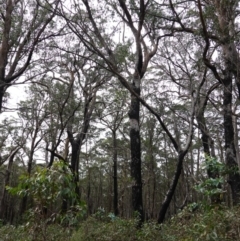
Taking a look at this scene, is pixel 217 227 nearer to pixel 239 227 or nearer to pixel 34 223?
pixel 239 227

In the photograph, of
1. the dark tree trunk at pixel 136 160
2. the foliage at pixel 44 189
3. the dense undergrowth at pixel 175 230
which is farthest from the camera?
the dark tree trunk at pixel 136 160

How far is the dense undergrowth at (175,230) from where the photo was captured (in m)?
3.19

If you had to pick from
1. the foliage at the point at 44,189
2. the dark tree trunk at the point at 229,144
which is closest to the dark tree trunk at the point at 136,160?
the dark tree trunk at the point at 229,144

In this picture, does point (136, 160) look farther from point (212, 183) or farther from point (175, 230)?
point (175, 230)

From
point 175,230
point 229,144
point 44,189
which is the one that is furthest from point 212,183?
point 229,144

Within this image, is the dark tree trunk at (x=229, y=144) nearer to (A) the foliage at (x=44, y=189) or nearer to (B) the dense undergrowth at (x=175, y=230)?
(B) the dense undergrowth at (x=175, y=230)

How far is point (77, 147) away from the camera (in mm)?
13258

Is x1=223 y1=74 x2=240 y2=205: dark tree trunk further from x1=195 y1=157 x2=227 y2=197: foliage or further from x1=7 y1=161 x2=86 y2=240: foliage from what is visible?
x1=7 y1=161 x2=86 y2=240: foliage

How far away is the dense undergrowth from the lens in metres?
3.19

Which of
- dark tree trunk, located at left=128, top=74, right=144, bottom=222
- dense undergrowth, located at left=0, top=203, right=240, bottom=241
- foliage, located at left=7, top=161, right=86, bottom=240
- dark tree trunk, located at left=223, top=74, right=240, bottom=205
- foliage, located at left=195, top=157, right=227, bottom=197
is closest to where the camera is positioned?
dense undergrowth, located at left=0, top=203, right=240, bottom=241

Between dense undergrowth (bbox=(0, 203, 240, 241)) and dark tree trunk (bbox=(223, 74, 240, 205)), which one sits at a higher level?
dark tree trunk (bbox=(223, 74, 240, 205))

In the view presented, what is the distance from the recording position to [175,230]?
443 cm

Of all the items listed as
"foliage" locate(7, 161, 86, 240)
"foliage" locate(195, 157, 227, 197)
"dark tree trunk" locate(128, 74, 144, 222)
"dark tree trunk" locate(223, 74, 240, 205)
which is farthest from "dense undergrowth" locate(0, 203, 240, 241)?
"dark tree trunk" locate(223, 74, 240, 205)

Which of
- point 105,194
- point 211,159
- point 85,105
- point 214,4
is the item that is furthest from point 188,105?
point 105,194
